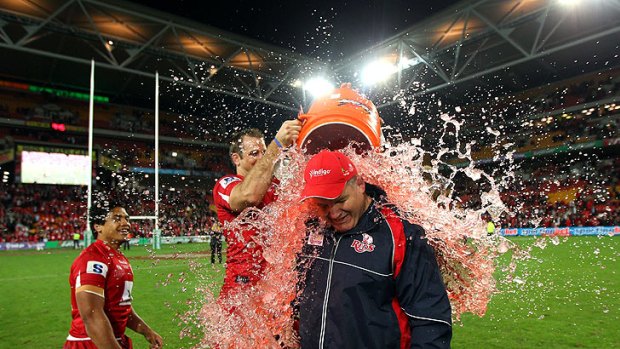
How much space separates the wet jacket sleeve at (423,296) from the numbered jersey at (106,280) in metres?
2.30

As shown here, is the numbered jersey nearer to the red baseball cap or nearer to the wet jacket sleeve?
the red baseball cap

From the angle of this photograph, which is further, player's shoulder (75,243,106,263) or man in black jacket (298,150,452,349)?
player's shoulder (75,243,106,263)

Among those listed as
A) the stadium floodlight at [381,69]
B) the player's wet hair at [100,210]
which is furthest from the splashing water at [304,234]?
the stadium floodlight at [381,69]

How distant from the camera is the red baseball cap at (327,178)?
1971 mm

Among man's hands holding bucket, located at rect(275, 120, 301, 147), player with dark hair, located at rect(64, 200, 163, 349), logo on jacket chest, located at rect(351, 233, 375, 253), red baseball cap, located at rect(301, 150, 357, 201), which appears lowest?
player with dark hair, located at rect(64, 200, 163, 349)

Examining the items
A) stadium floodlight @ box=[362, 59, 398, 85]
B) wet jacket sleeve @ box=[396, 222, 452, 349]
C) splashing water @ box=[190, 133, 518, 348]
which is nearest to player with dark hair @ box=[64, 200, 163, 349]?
splashing water @ box=[190, 133, 518, 348]

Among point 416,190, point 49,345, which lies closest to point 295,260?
point 416,190

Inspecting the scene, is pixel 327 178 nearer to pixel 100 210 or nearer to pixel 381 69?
pixel 100 210

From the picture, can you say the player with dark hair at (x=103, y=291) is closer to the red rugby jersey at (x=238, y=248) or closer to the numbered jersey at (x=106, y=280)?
the numbered jersey at (x=106, y=280)

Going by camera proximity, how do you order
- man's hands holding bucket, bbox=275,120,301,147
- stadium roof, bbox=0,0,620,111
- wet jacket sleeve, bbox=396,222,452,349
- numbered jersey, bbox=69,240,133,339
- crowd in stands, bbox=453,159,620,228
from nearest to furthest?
1. wet jacket sleeve, bbox=396,222,452,349
2. man's hands holding bucket, bbox=275,120,301,147
3. numbered jersey, bbox=69,240,133,339
4. stadium roof, bbox=0,0,620,111
5. crowd in stands, bbox=453,159,620,228

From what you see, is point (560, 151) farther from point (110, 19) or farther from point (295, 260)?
point (295, 260)

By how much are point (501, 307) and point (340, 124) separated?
6.72m

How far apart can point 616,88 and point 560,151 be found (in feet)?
16.8

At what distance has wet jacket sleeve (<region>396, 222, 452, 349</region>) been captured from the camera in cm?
187
